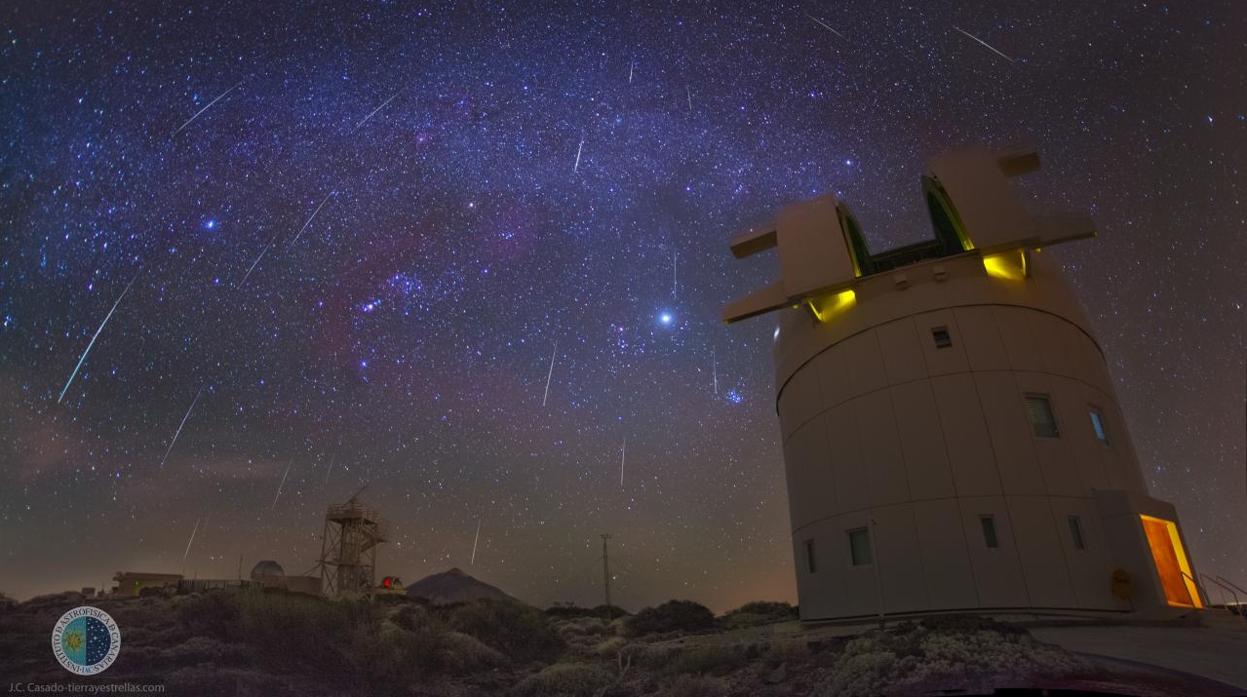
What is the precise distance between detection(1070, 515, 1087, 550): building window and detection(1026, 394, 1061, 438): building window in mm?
1686

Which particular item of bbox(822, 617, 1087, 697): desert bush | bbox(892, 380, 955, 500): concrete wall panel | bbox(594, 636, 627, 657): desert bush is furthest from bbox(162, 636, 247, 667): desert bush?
bbox(892, 380, 955, 500): concrete wall panel

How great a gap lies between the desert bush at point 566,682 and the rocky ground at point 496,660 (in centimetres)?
3

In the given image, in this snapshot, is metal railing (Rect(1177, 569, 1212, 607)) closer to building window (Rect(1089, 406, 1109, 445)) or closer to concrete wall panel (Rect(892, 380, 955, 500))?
building window (Rect(1089, 406, 1109, 445))

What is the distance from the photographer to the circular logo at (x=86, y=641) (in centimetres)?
1048

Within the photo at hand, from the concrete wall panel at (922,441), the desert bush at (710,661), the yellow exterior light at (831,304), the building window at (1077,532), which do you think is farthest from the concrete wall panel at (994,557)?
the yellow exterior light at (831,304)

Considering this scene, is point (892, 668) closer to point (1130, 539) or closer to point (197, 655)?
point (1130, 539)

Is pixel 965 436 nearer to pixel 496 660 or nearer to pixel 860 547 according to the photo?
pixel 860 547

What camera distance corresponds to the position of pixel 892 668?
25.2 ft

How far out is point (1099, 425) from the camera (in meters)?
14.5

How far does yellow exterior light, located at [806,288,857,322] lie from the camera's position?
1617cm

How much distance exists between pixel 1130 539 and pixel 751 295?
9.20m

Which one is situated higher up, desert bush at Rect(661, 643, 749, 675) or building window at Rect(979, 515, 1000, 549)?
building window at Rect(979, 515, 1000, 549)

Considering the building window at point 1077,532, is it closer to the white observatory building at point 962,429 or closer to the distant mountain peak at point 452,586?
the white observatory building at point 962,429

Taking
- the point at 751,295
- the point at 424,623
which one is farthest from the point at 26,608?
the point at 751,295
